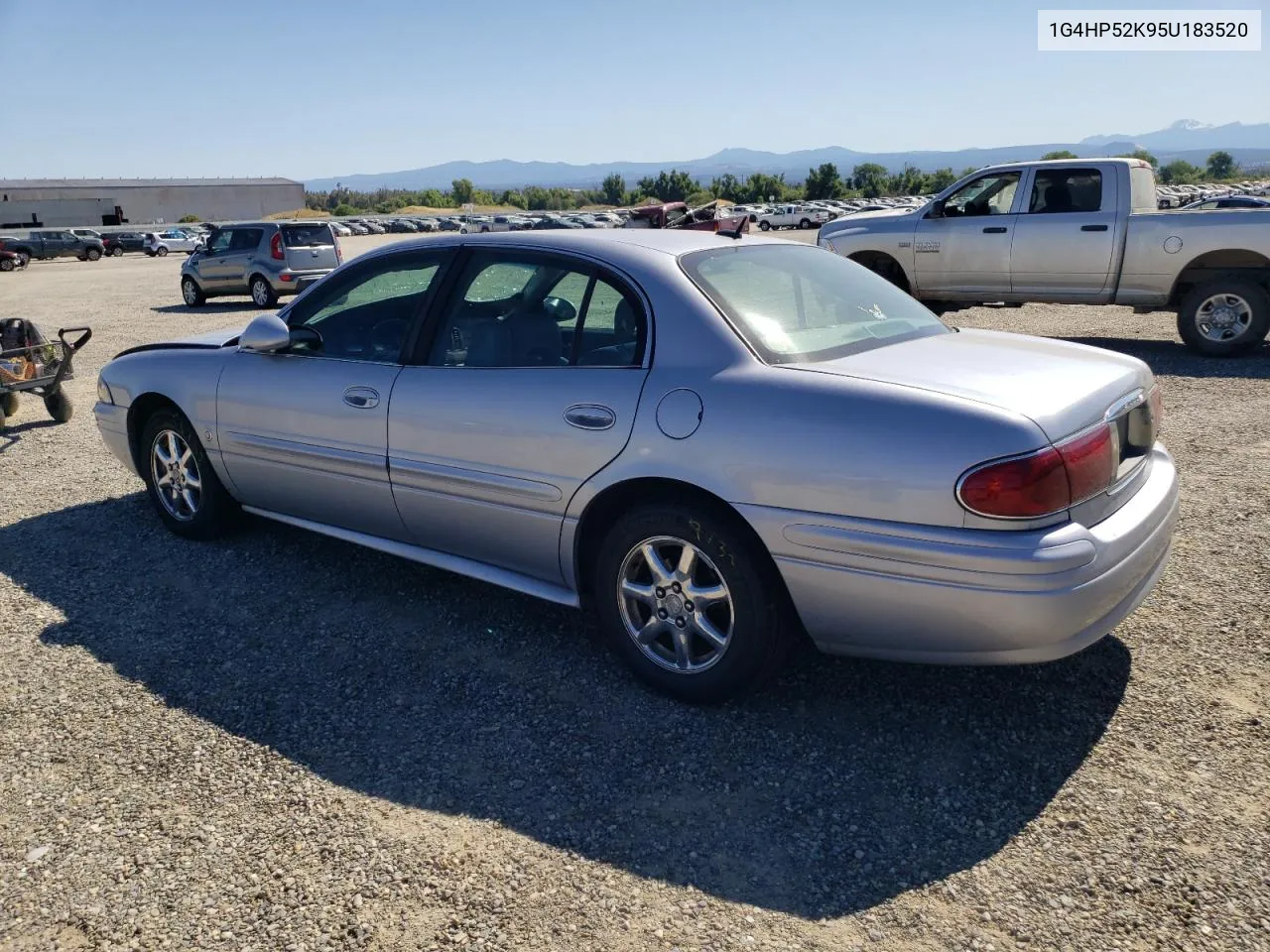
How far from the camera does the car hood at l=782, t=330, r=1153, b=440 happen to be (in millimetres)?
2967

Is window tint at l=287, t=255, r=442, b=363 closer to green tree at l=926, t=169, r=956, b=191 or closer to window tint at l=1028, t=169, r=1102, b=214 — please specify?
window tint at l=1028, t=169, r=1102, b=214

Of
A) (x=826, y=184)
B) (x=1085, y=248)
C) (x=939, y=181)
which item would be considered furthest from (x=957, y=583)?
(x=939, y=181)

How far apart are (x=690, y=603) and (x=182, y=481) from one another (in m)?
3.23

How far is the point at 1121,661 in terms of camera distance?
12.1 feet

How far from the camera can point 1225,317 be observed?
32.6ft

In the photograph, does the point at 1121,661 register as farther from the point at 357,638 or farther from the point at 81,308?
the point at 81,308

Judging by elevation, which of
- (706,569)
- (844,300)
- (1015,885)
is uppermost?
(844,300)

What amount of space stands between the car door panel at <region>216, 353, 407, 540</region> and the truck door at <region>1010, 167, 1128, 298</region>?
8.58 metres

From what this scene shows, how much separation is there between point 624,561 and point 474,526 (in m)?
0.75

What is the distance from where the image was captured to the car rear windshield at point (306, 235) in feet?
56.6

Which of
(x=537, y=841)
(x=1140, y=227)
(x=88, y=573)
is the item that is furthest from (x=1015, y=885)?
(x=1140, y=227)

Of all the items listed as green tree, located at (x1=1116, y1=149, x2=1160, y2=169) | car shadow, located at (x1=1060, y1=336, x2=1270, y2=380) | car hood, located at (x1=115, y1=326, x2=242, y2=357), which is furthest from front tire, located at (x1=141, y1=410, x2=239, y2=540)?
green tree, located at (x1=1116, y1=149, x2=1160, y2=169)

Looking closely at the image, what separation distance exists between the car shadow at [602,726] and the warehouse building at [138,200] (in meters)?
93.3

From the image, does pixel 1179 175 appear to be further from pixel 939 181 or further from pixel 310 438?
pixel 310 438
